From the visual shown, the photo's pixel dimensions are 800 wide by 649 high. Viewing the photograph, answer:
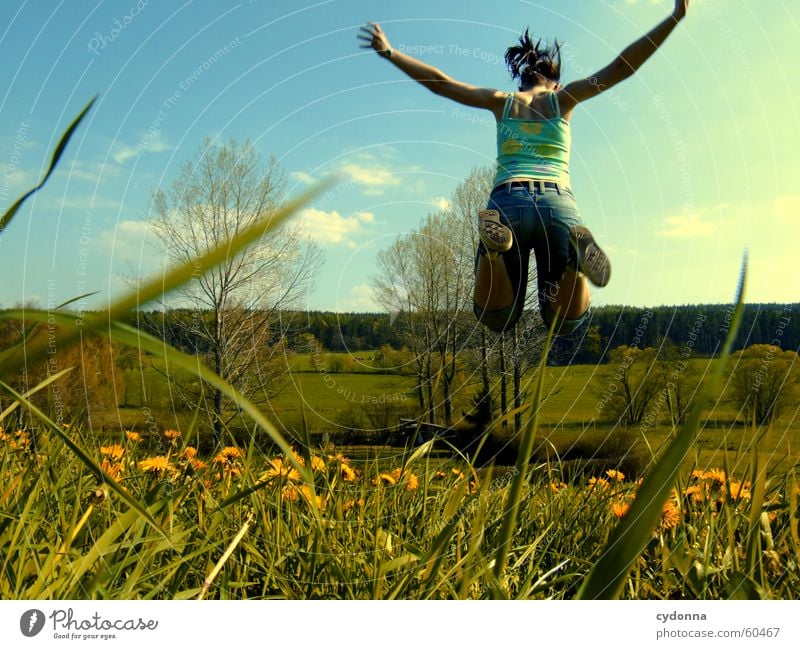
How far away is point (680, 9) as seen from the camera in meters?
1.82

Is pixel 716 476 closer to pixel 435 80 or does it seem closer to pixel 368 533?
pixel 368 533

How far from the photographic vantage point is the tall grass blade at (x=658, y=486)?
2.00 feet

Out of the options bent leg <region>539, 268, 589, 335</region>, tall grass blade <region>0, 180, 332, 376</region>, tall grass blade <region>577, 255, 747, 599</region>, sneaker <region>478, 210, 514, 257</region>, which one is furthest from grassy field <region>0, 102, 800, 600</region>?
sneaker <region>478, 210, 514, 257</region>

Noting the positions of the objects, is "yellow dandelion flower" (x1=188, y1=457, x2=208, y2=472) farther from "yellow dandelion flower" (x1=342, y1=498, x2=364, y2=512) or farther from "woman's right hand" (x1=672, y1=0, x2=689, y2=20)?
"woman's right hand" (x1=672, y1=0, x2=689, y2=20)

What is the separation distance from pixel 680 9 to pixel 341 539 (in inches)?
72.3

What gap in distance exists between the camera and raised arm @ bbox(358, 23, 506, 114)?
1981 millimetres

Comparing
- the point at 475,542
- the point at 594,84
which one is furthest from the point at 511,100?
the point at 475,542

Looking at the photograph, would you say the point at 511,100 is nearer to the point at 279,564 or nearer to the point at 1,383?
the point at 279,564

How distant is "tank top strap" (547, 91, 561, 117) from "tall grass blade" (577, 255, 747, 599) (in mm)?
1753

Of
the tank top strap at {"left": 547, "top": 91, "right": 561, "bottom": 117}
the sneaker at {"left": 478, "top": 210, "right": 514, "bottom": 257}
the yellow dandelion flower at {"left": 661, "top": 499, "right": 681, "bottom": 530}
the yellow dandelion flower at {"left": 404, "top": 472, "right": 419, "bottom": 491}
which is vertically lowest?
the yellow dandelion flower at {"left": 661, "top": 499, "right": 681, "bottom": 530}

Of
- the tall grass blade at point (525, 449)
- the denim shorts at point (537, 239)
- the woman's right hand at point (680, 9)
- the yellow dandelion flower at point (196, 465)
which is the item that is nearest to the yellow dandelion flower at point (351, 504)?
the yellow dandelion flower at point (196, 465)

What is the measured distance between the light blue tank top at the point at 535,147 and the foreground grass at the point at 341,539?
114cm

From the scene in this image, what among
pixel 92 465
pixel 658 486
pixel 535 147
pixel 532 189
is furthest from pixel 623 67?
pixel 92 465
